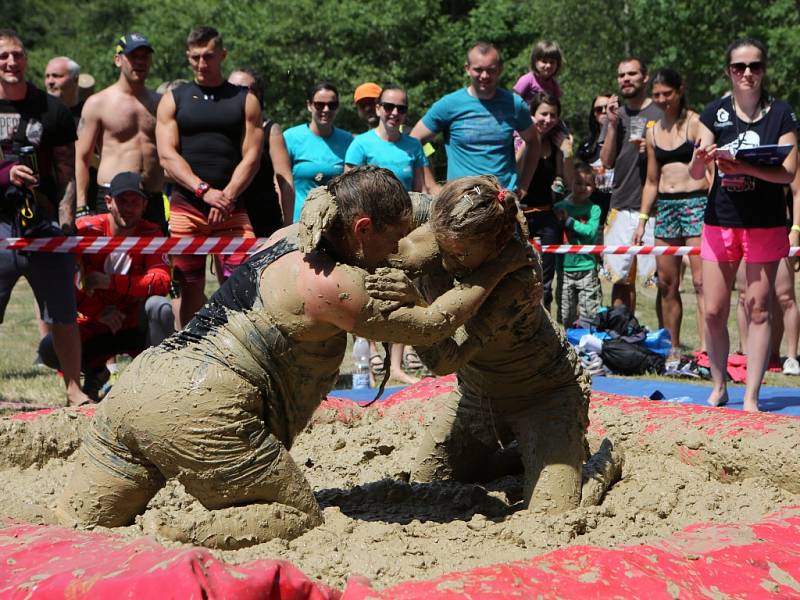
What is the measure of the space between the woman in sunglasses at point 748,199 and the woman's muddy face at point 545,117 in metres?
2.47

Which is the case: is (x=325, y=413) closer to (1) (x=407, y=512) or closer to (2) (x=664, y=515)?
(1) (x=407, y=512)

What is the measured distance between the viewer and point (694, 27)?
19.4 meters

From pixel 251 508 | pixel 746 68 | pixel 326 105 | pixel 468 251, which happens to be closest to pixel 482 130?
pixel 326 105

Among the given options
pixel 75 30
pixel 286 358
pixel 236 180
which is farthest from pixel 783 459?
pixel 75 30

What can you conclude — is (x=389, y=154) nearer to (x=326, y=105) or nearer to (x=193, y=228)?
(x=326, y=105)

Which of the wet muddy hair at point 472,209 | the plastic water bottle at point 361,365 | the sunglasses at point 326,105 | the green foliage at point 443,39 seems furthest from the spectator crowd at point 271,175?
the green foliage at point 443,39

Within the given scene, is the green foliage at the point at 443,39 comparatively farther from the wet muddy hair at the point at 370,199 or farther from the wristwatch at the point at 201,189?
the wet muddy hair at the point at 370,199

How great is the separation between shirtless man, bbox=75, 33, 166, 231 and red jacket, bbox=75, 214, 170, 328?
0.71 meters

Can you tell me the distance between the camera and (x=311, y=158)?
8062 millimetres

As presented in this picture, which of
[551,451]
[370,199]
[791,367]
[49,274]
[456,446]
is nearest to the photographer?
[370,199]

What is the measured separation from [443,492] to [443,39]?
817 inches

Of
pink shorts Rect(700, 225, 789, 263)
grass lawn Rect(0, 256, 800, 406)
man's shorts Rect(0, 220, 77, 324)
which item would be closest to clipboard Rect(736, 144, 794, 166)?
pink shorts Rect(700, 225, 789, 263)

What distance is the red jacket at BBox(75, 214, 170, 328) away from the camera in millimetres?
6863

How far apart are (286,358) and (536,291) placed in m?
0.95
